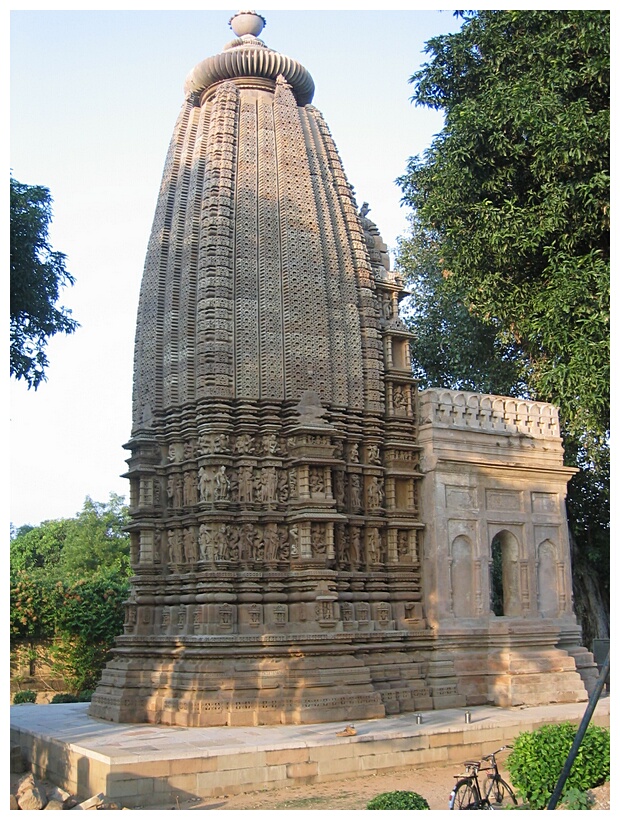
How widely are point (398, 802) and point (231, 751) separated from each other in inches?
122

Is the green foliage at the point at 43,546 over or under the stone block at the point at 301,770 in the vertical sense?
over

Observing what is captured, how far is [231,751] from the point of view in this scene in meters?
11.0

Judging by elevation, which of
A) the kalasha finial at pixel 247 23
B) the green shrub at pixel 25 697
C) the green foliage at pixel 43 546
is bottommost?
the green shrub at pixel 25 697

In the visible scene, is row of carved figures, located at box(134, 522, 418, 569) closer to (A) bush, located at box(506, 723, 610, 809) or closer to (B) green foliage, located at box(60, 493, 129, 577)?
(A) bush, located at box(506, 723, 610, 809)

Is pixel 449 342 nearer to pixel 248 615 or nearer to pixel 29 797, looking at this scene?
pixel 248 615

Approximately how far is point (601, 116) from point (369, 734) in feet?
28.9

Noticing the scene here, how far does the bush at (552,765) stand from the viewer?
9109 millimetres

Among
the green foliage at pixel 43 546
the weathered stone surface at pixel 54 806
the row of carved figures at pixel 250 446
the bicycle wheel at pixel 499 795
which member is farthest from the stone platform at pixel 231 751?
the green foliage at pixel 43 546

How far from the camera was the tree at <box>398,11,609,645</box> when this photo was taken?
40.6 ft

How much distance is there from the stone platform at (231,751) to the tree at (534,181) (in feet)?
16.3

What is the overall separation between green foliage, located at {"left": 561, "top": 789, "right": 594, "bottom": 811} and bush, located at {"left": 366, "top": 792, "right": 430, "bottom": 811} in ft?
4.43

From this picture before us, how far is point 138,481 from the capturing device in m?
16.4

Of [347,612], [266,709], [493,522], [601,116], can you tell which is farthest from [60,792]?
[601,116]

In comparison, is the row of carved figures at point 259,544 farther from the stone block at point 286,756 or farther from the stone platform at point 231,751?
the stone block at point 286,756
